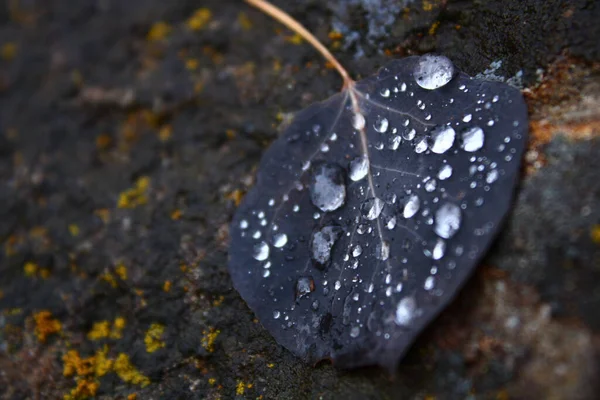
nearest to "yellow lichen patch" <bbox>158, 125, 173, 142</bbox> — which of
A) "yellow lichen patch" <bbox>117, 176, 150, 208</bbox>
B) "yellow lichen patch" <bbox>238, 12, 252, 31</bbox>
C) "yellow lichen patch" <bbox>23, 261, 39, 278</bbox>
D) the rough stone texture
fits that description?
the rough stone texture

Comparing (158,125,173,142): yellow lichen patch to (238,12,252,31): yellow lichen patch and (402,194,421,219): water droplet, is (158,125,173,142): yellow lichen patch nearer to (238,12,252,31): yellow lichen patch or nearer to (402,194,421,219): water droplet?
(238,12,252,31): yellow lichen patch

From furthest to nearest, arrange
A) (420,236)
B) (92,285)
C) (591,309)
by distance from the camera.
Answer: (92,285), (420,236), (591,309)

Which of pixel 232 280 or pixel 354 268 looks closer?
pixel 354 268

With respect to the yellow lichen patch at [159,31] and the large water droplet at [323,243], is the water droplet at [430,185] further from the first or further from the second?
the yellow lichen patch at [159,31]

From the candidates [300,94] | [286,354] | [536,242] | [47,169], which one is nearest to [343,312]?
[286,354]

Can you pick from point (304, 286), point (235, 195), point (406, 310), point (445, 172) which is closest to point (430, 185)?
point (445, 172)

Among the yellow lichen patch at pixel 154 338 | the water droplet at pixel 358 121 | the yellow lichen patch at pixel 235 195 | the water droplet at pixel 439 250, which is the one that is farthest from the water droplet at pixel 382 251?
the yellow lichen patch at pixel 154 338

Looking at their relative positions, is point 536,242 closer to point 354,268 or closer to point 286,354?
point 354,268

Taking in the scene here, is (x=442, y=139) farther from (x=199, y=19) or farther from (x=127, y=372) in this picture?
(x=127, y=372)
